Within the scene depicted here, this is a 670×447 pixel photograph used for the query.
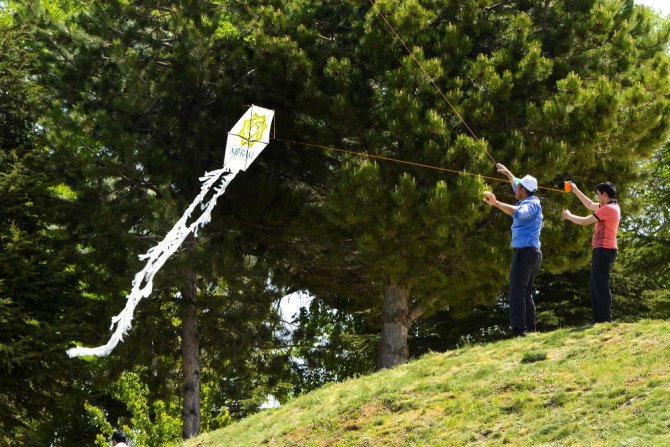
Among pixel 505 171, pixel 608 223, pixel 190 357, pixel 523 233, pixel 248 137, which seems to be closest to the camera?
pixel 608 223

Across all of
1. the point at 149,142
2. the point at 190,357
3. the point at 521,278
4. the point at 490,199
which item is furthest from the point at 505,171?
the point at 190,357

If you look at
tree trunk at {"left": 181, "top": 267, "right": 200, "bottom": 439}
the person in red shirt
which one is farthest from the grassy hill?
tree trunk at {"left": 181, "top": 267, "right": 200, "bottom": 439}

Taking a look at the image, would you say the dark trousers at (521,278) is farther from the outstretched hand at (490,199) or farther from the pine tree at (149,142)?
the pine tree at (149,142)

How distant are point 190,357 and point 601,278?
10961mm

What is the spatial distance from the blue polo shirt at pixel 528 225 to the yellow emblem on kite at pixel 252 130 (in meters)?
4.16

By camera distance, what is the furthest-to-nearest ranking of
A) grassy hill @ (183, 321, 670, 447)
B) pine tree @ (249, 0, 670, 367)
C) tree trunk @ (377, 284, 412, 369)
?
tree trunk @ (377, 284, 412, 369) → pine tree @ (249, 0, 670, 367) → grassy hill @ (183, 321, 670, 447)

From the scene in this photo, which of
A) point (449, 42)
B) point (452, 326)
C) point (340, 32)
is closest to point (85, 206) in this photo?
point (340, 32)

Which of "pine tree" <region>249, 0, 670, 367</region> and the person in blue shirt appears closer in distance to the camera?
the person in blue shirt

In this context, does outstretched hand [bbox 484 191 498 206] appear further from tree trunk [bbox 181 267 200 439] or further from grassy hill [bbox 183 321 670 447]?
tree trunk [bbox 181 267 200 439]

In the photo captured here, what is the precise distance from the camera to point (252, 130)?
15984 millimetres

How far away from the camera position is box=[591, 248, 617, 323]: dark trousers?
43.2 ft

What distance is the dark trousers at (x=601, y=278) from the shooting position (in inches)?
518

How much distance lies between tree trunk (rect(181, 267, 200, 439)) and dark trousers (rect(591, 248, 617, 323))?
399 inches

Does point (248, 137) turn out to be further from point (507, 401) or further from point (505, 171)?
point (507, 401)
